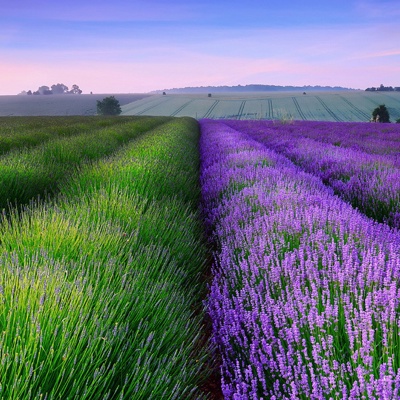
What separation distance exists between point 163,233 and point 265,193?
1.40 meters

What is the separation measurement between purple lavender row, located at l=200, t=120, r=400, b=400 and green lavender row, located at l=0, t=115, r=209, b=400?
0.79 ft

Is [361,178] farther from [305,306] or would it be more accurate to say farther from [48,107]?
[48,107]

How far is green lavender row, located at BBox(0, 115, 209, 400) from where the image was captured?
4.04 feet

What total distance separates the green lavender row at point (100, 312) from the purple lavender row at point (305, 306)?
0.79ft

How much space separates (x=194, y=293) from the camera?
114 inches

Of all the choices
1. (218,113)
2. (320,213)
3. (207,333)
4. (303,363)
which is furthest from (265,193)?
(218,113)

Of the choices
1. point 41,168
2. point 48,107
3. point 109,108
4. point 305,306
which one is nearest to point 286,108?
point 109,108

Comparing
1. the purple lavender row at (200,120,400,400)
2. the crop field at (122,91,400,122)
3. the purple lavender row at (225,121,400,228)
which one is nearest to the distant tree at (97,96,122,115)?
the crop field at (122,91,400,122)

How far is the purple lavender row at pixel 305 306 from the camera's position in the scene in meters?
1.52

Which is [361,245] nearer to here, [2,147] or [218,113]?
[2,147]

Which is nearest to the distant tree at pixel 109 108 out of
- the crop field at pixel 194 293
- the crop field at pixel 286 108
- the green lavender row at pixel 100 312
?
the crop field at pixel 286 108

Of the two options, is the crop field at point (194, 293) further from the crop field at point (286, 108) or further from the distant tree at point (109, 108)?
the distant tree at point (109, 108)

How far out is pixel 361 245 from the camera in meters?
2.57

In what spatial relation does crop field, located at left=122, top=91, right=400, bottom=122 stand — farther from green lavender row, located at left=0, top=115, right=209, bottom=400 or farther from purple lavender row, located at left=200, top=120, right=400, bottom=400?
green lavender row, located at left=0, top=115, right=209, bottom=400
